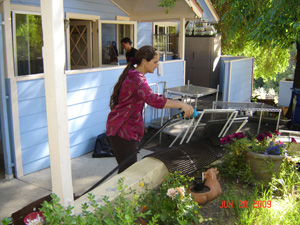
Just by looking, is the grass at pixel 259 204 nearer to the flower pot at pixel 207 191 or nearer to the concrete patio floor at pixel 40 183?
the flower pot at pixel 207 191

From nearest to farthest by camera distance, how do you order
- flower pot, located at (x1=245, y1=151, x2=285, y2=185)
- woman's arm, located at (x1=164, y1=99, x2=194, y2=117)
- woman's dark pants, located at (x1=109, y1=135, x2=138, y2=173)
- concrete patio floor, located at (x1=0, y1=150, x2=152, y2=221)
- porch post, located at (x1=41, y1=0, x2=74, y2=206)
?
porch post, located at (x1=41, y1=0, x2=74, y2=206) → woman's arm, located at (x1=164, y1=99, x2=194, y2=117) → woman's dark pants, located at (x1=109, y1=135, x2=138, y2=173) → flower pot, located at (x1=245, y1=151, x2=285, y2=185) → concrete patio floor, located at (x1=0, y1=150, x2=152, y2=221)

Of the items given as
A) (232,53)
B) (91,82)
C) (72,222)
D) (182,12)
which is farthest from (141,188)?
(232,53)

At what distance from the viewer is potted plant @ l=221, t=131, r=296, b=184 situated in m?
3.15

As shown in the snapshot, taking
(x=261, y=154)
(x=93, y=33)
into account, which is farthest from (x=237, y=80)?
(x=261, y=154)

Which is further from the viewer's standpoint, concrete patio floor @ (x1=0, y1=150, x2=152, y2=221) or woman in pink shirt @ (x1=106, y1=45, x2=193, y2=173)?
concrete patio floor @ (x1=0, y1=150, x2=152, y2=221)

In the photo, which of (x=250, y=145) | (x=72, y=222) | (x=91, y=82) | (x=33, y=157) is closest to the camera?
(x=72, y=222)

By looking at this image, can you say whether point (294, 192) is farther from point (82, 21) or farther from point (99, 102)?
point (82, 21)

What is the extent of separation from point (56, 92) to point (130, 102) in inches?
34.3

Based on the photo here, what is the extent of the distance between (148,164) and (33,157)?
2421 millimetres

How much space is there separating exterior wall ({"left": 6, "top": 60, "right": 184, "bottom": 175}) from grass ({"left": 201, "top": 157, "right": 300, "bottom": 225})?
9.43ft

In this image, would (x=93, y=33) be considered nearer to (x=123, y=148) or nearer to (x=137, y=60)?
(x=137, y=60)

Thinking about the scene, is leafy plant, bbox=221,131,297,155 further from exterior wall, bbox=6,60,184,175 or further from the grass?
exterior wall, bbox=6,60,184,175

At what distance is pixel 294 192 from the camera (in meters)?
3.13

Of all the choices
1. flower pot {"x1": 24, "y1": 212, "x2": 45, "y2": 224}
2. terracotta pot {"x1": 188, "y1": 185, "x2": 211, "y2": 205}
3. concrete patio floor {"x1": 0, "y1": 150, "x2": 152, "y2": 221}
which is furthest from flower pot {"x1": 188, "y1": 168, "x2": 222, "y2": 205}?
concrete patio floor {"x1": 0, "y1": 150, "x2": 152, "y2": 221}
